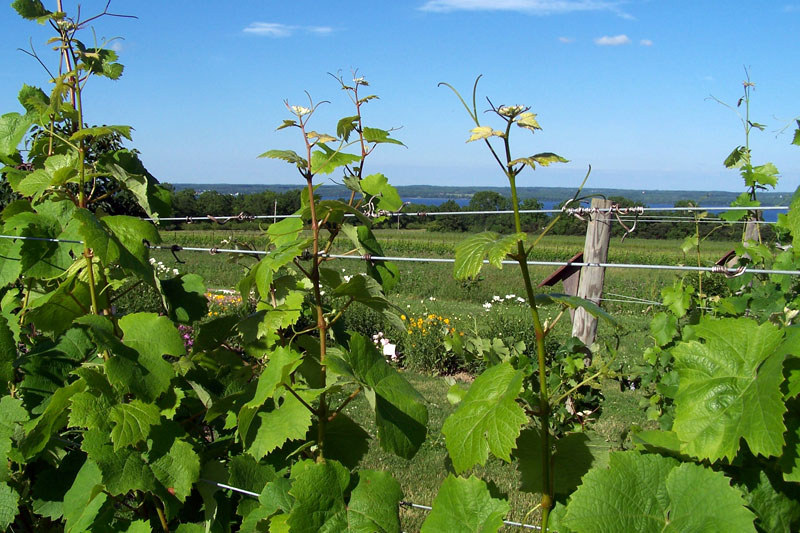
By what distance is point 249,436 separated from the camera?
1.25m

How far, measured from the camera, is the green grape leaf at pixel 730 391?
914 millimetres

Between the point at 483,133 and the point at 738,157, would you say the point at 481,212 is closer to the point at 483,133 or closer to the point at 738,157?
the point at 483,133

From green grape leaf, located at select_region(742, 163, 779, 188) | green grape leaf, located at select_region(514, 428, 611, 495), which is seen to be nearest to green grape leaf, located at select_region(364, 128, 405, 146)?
green grape leaf, located at select_region(514, 428, 611, 495)

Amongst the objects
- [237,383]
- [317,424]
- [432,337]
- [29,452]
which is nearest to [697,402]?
[317,424]

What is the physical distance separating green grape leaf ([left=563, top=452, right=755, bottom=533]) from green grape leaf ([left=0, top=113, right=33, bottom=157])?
5.40ft

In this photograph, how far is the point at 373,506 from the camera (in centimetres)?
113

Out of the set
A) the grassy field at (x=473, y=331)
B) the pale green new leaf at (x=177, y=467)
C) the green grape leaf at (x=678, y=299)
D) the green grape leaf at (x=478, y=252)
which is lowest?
the grassy field at (x=473, y=331)

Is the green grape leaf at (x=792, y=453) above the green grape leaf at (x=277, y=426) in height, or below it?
above

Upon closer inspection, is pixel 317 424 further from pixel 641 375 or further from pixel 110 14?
pixel 641 375

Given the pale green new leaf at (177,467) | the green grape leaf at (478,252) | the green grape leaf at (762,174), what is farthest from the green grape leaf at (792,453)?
the green grape leaf at (762,174)

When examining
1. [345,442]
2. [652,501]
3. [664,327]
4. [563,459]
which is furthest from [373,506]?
[664,327]

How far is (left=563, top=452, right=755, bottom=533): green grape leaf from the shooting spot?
36.4 inches

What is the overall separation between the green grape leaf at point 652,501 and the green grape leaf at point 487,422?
5.3 inches

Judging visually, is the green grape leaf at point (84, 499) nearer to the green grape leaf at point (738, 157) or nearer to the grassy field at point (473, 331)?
the grassy field at point (473, 331)
